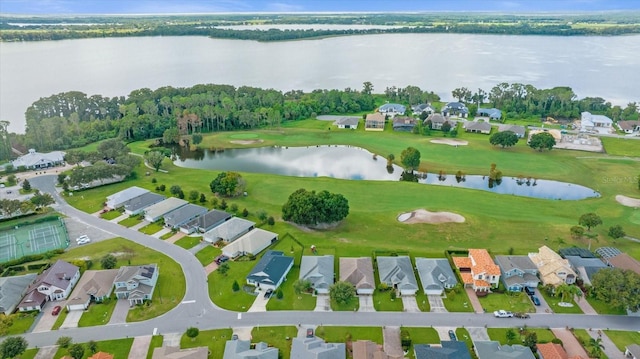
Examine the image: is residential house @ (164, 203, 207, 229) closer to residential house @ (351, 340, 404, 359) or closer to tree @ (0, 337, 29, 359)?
tree @ (0, 337, 29, 359)

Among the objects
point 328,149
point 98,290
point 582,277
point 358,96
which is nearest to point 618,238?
point 582,277

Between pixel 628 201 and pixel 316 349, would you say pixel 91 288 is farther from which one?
pixel 628 201

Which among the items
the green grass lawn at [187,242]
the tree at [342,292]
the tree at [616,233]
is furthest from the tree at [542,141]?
the green grass lawn at [187,242]

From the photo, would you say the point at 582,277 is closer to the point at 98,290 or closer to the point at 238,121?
the point at 98,290

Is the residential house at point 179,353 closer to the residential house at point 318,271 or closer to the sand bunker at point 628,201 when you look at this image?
the residential house at point 318,271

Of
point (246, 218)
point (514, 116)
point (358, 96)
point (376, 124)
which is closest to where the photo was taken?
point (246, 218)

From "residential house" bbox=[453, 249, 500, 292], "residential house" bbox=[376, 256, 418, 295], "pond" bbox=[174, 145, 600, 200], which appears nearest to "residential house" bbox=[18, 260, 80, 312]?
"residential house" bbox=[376, 256, 418, 295]

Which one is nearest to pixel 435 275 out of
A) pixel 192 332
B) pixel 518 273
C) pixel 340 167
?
pixel 518 273
